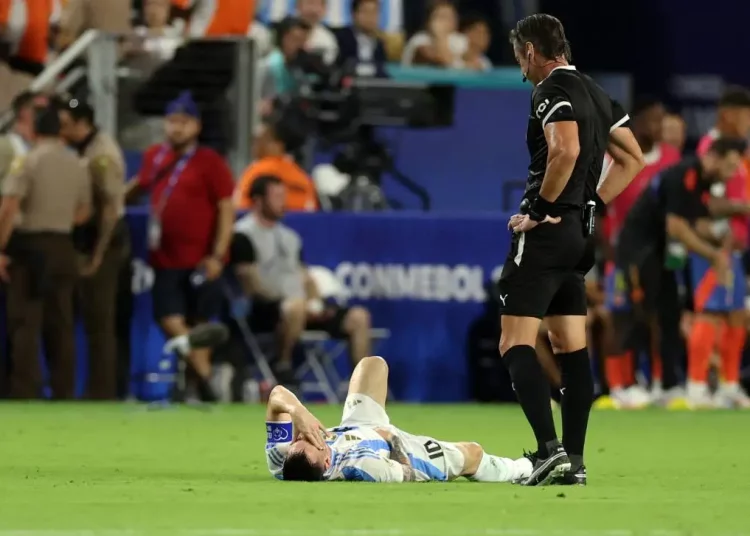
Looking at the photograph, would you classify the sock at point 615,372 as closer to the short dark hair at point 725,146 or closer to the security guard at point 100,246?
the short dark hair at point 725,146

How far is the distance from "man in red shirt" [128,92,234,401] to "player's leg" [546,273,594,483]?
7775 millimetres

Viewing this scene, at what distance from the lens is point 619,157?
973cm

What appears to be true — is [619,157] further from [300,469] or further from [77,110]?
[77,110]

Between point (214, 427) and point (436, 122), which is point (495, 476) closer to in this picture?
point (214, 427)

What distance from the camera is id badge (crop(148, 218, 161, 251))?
17281 millimetres

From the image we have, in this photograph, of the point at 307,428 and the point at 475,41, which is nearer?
the point at 307,428

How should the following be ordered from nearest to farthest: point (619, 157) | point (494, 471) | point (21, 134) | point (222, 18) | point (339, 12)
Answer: point (494, 471) < point (619, 157) < point (21, 134) < point (222, 18) < point (339, 12)

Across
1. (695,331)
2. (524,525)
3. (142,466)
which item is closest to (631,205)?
(695,331)

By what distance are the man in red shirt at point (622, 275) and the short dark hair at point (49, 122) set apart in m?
4.93

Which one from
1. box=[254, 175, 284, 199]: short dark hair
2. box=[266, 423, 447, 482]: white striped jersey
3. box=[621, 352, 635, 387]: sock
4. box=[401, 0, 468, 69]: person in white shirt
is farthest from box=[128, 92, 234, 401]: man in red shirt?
box=[266, 423, 447, 482]: white striped jersey

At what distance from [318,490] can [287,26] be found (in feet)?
37.7

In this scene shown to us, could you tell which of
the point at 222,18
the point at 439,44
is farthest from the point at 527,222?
the point at 439,44

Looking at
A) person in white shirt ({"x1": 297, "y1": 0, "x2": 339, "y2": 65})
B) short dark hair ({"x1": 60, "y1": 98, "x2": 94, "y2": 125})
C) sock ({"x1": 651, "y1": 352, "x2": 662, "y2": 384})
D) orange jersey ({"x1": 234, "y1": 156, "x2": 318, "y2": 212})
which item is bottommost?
sock ({"x1": 651, "y1": 352, "x2": 662, "y2": 384})

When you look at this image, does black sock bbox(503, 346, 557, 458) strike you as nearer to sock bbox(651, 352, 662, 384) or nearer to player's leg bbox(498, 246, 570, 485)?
player's leg bbox(498, 246, 570, 485)
